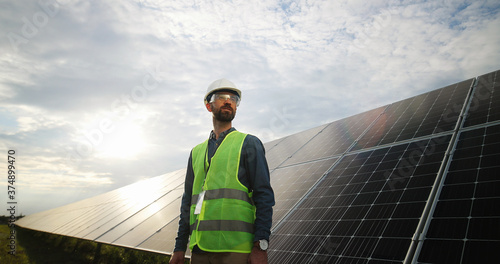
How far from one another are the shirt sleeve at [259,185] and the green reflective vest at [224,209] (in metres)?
0.08

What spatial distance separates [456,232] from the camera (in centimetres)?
351

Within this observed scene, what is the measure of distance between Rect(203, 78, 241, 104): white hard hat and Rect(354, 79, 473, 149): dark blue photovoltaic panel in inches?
213

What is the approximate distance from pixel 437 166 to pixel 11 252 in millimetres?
20458

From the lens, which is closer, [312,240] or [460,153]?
[312,240]

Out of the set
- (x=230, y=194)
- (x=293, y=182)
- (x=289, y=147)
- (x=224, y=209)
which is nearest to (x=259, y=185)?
(x=230, y=194)

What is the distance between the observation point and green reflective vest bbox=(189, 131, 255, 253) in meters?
2.69

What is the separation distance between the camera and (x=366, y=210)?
16.0ft

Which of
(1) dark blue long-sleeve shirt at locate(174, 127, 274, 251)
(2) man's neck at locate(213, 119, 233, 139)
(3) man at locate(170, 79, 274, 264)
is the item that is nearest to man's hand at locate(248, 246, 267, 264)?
(3) man at locate(170, 79, 274, 264)

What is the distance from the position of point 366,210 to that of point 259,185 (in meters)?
2.89

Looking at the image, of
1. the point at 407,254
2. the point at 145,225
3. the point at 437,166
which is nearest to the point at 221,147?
the point at 407,254

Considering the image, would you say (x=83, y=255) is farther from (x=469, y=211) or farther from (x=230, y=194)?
(x=469, y=211)

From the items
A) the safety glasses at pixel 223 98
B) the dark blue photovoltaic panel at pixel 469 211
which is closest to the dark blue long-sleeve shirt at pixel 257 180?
the safety glasses at pixel 223 98

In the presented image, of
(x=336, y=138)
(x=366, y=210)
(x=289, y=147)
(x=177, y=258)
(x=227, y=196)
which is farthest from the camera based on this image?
(x=289, y=147)

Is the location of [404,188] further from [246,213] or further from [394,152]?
[246,213]
